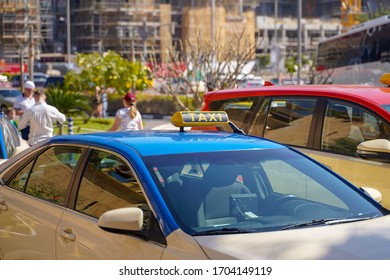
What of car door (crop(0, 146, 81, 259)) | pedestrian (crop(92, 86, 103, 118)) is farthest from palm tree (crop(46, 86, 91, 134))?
car door (crop(0, 146, 81, 259))

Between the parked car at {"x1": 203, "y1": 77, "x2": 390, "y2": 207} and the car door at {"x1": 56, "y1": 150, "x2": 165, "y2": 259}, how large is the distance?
2.40 metres

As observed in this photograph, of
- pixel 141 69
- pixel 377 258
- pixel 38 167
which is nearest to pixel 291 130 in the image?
pixel 38 167

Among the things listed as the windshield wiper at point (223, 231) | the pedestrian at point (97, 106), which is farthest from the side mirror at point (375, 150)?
the pedestrian at point (97, 106)

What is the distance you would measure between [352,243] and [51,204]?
2.07m

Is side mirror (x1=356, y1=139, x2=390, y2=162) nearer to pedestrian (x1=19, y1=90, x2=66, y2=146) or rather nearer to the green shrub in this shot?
pedestrian (x1=19, y1=90, x2=66, y2=146)

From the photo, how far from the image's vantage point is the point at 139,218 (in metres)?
4.44

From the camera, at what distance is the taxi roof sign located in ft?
18.8

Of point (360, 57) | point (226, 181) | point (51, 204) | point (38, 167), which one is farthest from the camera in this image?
point (360, 57)

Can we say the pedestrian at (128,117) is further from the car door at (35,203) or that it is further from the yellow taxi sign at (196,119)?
the yellow taxi sign at (196,119)

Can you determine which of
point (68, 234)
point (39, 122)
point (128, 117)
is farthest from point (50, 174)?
point (128, 117)

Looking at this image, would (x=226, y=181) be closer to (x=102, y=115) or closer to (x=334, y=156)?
(x=334, y=156)

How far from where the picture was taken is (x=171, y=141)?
17.4 ft

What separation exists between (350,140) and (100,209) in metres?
3.28

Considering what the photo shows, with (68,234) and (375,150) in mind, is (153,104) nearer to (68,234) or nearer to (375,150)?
(375,150)
